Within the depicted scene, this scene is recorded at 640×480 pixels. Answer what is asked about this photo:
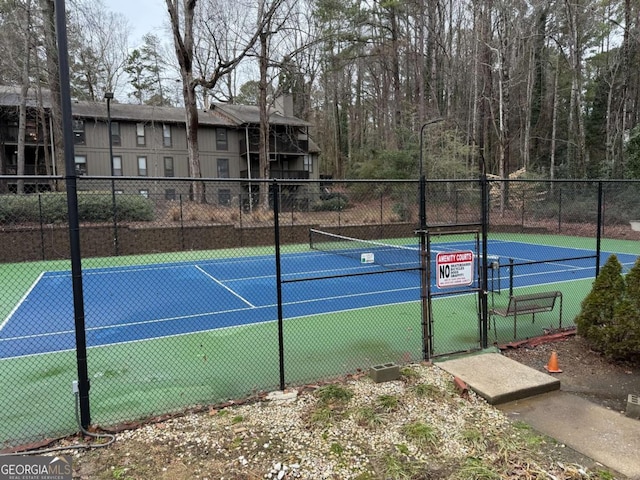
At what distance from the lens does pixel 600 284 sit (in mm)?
5461

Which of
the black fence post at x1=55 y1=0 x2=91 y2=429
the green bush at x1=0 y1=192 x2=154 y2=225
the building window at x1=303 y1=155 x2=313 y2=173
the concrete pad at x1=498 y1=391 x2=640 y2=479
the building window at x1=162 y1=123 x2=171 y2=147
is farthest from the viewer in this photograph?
the building window at x1=303 y1=155 x2=313 y2=173

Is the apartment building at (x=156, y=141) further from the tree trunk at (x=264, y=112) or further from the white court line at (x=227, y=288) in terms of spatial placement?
the white court line at (x=227, y=288)

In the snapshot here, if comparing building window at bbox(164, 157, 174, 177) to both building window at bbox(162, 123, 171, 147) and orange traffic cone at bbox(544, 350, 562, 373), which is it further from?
orange traffic cone at bbox(544, 350, 562, 373)

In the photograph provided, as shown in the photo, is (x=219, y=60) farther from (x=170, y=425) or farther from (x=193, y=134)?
(x=170, y=425)

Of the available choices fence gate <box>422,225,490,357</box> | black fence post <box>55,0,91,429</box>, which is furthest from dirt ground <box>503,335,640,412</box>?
black fence post <box>55,0,91,429</box>

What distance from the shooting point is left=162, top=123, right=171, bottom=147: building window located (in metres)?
31.3

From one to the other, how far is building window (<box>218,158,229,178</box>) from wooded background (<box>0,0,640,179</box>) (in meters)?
5.23

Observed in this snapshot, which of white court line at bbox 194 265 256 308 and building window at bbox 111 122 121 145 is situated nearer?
white court line at bbox 194 265 256 308

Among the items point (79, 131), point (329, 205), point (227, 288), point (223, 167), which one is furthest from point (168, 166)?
point (227, 288)

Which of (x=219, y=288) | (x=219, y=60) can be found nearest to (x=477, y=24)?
(x=219, y=60)

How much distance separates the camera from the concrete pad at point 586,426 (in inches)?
131

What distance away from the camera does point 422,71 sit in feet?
97.1

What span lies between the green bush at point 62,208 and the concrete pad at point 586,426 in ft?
52.6

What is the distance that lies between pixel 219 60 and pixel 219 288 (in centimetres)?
1547
